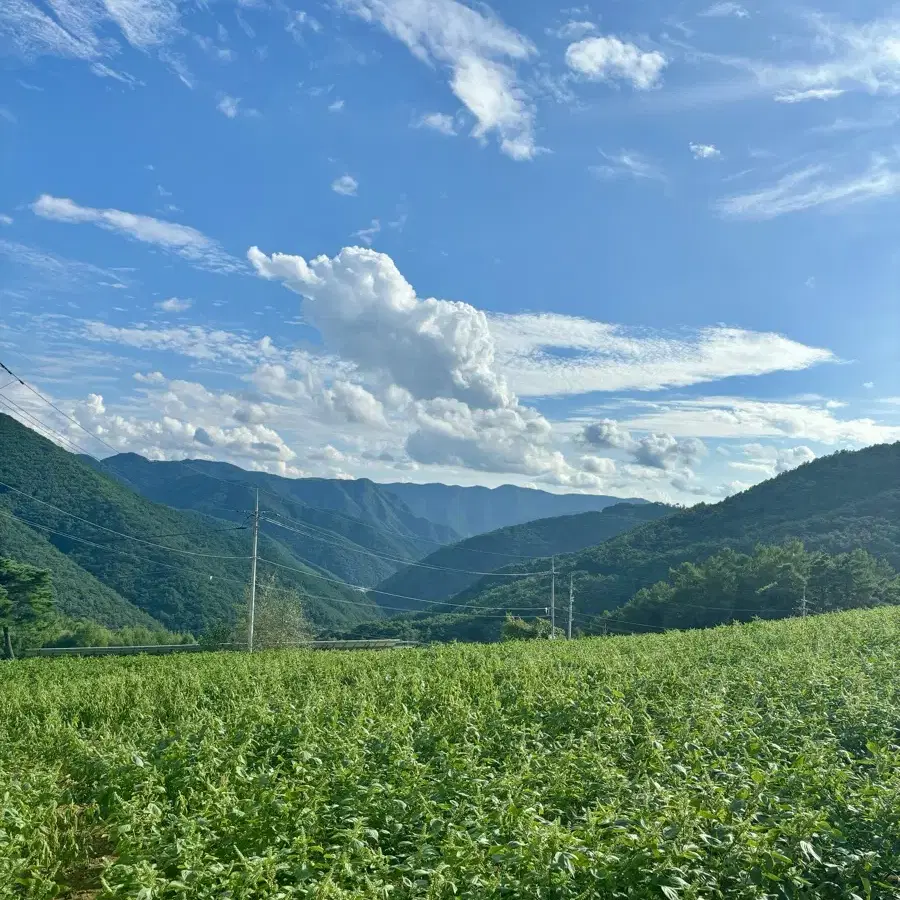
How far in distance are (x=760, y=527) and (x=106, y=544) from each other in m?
92.5

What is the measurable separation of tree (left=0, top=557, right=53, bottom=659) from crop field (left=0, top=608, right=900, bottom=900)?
55192 mm

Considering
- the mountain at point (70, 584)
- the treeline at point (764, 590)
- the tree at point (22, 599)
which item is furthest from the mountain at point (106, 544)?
the treeline at point (764, 590)

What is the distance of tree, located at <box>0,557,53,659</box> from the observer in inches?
2267

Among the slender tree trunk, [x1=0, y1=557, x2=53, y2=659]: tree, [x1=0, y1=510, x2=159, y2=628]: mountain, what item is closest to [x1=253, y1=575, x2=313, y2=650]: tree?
[x1=0, y1=557, x2=53, y2=659]: tree

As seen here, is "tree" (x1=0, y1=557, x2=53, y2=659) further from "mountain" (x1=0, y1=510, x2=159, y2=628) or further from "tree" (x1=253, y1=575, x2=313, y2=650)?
"mountain" (x1=0, y1=510, x2=159, y2=628)

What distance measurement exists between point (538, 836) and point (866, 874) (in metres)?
2.10

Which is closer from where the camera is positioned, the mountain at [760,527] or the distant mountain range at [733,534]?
the distant mountain range at [733,534]

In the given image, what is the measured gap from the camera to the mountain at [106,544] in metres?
97.9

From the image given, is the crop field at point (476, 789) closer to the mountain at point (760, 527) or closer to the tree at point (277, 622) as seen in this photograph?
the tree at point (277, 622)

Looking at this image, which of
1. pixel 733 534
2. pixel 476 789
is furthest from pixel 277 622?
pixel 733 534

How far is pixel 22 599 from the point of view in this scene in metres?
58.6

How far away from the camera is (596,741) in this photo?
23.9 ft

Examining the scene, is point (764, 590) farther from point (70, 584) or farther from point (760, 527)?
point (70, 584)

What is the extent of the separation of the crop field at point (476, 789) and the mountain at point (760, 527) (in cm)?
7067
